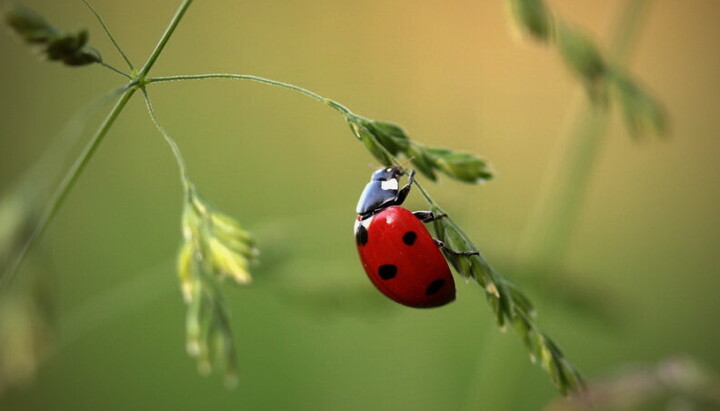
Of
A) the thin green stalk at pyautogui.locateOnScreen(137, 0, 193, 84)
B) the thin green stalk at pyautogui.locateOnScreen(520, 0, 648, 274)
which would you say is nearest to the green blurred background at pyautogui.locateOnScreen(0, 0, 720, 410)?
the thin green stalk at pyautogui.locateOnScreen(520, 0, 648, 274)

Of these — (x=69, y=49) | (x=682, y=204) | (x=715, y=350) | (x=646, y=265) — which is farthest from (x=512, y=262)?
(x=682, y=204)

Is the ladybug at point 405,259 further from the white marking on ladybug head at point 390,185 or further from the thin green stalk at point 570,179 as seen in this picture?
the thin green stalk at point 570,179

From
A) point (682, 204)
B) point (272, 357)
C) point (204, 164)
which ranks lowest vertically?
point (272, 357)

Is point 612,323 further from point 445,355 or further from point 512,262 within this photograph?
point 445,355

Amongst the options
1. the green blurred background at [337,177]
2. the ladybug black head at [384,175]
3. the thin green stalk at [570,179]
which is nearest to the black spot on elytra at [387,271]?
the ladybug black head at [384,175]

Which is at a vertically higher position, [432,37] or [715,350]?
[432,37]

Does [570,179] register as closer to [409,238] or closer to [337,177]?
[409,238]

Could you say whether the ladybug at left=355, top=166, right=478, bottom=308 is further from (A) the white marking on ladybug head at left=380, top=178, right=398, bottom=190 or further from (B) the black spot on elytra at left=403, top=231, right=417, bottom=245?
(A) the white marking on ladybug head at left=380, top=178, right=398, bottom=190

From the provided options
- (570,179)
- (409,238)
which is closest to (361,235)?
(409,238)
